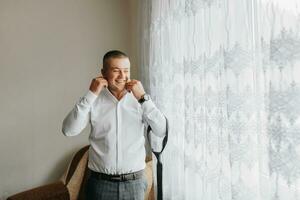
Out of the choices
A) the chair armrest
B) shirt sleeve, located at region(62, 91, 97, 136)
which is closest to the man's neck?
shirt sleeve, located at region(62, 91, 97, 136)

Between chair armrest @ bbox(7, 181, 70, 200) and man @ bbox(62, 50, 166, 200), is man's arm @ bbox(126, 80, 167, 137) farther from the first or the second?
chair armrest @ bbox(7, 181, 70, 200)

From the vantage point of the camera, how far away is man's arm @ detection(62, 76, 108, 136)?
4.23 feet

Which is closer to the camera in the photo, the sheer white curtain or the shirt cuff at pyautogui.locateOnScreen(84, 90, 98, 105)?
the sheer white curtain

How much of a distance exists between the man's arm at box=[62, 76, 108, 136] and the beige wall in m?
1.11

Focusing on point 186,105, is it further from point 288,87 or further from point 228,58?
point 288,87

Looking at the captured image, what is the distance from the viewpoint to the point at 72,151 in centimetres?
242

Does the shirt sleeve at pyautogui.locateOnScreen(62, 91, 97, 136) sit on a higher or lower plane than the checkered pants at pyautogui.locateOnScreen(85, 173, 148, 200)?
higher

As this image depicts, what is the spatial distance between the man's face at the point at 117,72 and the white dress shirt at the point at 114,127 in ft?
0.24

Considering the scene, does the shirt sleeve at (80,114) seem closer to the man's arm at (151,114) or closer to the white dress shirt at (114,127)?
the white dress shirt at (114,127)

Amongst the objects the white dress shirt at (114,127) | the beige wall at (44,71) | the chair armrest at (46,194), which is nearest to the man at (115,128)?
the white dress shirt at (114,127)

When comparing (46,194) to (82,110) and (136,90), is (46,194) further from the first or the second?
(136,90)

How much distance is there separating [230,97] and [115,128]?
21.1 inches

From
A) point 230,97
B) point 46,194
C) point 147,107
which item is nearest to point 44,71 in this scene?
point 46,194

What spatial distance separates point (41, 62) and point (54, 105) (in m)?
0.36
